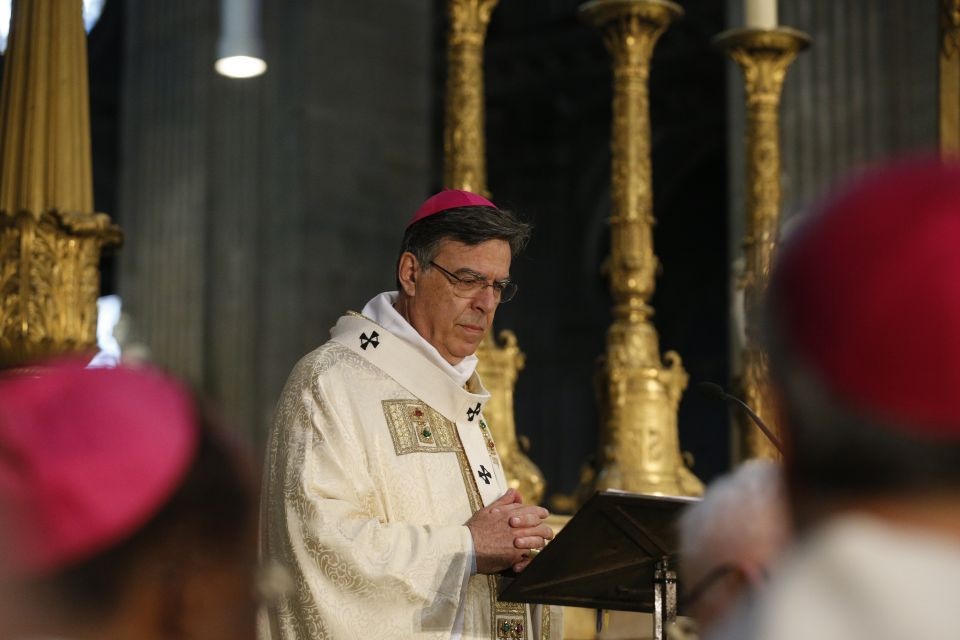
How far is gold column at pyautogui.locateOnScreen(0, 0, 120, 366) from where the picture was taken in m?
4.10

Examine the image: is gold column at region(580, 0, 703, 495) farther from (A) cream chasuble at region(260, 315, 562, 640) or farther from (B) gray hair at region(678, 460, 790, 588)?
(B) gray hair at region(678, 460, 790, 588)

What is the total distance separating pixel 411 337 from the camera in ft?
12.6

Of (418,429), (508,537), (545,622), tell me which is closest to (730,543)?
(508,537)

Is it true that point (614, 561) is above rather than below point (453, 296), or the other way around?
below

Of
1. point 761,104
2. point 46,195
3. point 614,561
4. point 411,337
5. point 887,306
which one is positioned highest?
point 761,104

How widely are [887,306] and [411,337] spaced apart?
9.19 feet

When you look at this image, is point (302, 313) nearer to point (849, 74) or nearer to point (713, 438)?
point (849, 74)

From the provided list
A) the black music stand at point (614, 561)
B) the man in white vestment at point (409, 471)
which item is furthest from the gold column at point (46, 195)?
the black music stand at point (614, 561)

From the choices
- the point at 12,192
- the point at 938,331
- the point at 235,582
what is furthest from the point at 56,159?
the point at 938,331

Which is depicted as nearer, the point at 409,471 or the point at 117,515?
the point at 117,515

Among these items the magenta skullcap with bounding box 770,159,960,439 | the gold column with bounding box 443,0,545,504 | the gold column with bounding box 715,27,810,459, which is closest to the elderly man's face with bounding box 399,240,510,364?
the gold column with bounding box 443,0,545,504

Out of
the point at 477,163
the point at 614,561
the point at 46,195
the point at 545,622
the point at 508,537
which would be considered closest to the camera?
the point at 614,561

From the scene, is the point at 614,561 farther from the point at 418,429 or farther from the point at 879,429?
the point at 879,429

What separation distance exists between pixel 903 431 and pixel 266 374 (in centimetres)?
926
